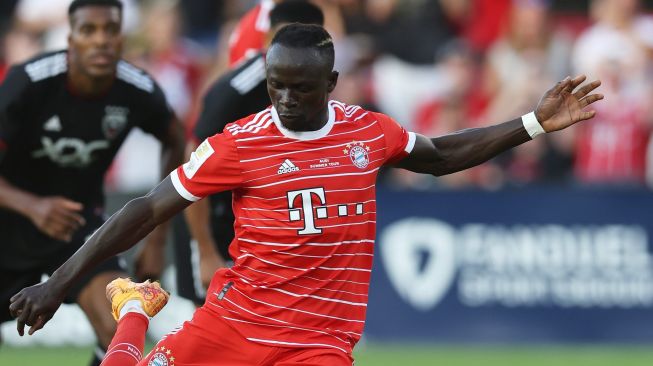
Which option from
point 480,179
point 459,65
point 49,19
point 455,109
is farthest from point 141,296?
point 49,19

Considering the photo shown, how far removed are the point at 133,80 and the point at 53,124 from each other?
1.89 feet

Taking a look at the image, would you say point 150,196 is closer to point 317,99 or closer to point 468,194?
point 317,99

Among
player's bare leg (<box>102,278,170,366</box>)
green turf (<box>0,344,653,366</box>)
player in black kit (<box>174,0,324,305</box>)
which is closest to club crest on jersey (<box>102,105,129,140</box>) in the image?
player in black kit (<box>174,0,324,305</box>)

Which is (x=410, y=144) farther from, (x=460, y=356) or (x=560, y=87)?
(x=460, y=356)

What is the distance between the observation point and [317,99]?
6.45 metres

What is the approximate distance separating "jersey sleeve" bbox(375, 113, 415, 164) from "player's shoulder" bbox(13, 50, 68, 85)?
8.60ft

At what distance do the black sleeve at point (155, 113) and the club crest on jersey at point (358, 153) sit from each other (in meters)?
2.61

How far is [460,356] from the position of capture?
12.9 metres

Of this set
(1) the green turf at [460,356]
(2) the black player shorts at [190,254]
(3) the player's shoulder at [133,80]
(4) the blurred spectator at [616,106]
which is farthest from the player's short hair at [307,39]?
(4) the blurred spectator at [616,106]

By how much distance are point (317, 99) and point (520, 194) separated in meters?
7.55

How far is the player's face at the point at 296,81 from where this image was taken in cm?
635

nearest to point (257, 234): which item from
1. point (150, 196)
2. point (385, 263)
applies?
point (150, 196)

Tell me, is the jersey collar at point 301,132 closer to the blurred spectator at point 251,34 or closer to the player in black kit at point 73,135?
the player in black kit at point 73,135

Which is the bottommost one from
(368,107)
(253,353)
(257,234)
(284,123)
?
(253,353)
